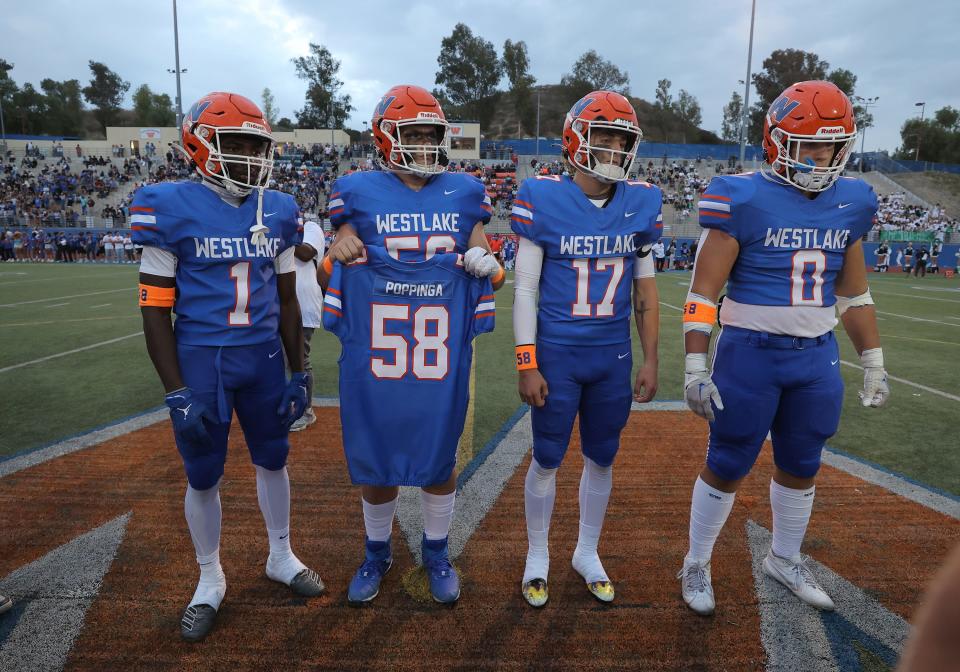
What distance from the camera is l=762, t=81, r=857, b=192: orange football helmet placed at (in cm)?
258

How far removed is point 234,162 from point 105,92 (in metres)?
111

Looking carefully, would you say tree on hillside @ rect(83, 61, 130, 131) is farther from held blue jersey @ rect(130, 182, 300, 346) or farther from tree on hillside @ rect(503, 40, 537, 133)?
held blue jersey @ rect(130, 182, 300, 346)

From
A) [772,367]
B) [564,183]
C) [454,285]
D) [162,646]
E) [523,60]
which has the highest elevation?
[523,60]

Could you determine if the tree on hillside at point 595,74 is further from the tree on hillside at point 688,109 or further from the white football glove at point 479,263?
the white football glove at point 479,263

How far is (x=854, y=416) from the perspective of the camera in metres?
5.43

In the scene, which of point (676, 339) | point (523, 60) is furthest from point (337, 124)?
point (676, 339)

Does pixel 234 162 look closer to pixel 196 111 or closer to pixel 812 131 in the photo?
pixel 196 111

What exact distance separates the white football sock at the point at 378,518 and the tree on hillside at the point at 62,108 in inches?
3640

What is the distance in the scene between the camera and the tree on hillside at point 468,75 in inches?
2894

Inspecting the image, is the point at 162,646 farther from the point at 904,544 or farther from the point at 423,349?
the point at 904,544

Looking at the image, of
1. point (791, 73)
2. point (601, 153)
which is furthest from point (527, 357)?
point (791, 73)

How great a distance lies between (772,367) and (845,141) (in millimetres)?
1057

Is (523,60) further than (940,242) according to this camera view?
Yes

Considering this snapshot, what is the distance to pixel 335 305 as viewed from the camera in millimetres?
2682
